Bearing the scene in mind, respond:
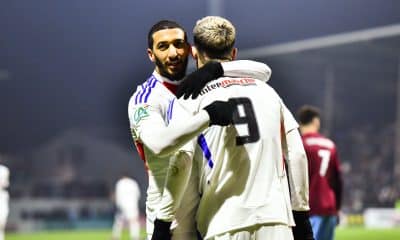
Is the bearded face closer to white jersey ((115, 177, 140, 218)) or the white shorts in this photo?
the white shorts

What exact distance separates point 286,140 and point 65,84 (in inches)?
1392

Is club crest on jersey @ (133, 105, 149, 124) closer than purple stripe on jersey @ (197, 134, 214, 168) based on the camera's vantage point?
No

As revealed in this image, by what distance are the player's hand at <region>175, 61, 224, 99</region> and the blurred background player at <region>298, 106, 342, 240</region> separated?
14.9 ft

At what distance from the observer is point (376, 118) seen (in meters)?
25.2

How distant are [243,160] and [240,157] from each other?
16mm

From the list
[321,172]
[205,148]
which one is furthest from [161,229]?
[321,172]

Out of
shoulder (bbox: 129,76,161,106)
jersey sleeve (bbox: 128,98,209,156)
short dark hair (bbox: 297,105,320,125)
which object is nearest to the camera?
jersey sleeve (bbox: 128,98,209,156)

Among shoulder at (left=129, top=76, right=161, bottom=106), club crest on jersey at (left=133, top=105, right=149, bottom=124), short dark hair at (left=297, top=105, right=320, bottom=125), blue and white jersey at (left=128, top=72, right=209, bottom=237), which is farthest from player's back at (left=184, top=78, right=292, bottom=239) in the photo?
short dark hair at (left=297, top=105, right=320, bottom=125)

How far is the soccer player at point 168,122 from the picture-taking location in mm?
3132

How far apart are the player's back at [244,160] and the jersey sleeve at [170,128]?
0.41 feet

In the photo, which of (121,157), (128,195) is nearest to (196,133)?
(128,195)

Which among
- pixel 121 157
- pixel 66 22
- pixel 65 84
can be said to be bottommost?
pixel 121 157

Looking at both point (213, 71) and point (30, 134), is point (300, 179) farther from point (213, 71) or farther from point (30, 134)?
point (30, 134)

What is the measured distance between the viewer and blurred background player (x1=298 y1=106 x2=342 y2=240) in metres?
7.74
